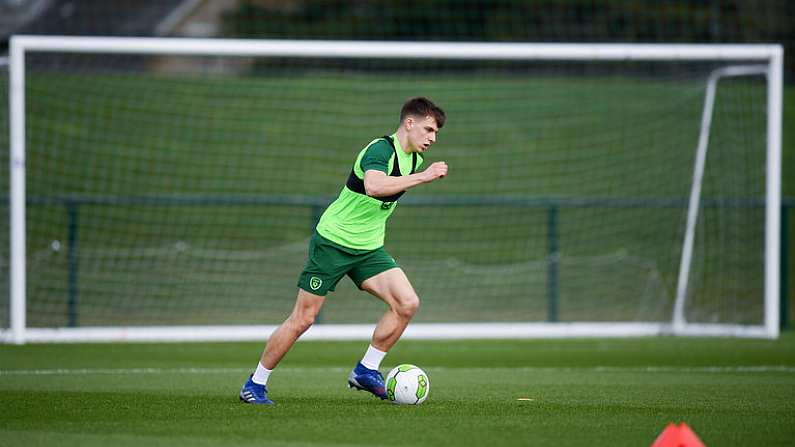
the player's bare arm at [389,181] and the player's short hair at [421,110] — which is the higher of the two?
the player's short hair at [421,110]

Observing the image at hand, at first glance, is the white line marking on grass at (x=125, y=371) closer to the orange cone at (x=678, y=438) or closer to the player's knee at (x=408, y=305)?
the player's knee at (x=408, y=305)

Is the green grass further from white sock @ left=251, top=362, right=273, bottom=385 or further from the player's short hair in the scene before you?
the player's short hair

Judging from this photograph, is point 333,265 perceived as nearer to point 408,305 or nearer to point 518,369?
point 408,305

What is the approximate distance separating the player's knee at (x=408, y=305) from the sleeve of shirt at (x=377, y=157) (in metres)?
0.88

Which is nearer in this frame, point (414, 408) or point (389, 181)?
point (389, 181)

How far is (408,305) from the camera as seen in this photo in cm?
760

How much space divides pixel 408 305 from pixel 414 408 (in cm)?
69

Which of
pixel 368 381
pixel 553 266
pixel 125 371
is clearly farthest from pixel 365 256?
pixel 553 266

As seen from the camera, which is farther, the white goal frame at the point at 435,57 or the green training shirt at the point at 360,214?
the white goal frame at the point at 435,57

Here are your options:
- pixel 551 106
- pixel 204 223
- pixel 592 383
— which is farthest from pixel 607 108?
pixel 592 383

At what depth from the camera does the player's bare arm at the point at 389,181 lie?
7020mm

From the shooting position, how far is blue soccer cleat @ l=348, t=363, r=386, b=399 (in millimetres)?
7773

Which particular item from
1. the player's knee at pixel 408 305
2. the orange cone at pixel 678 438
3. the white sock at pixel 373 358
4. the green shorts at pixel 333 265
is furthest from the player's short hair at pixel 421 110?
the orange cone at pixel 678 438

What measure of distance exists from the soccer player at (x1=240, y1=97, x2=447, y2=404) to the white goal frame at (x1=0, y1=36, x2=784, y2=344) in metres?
5.54
